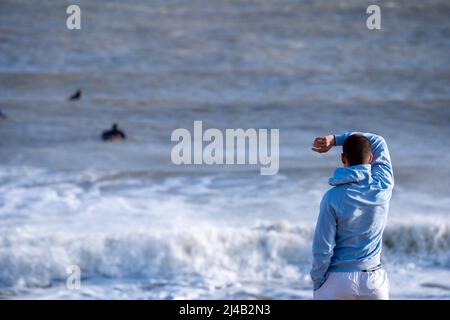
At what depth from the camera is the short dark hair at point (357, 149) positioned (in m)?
2.31

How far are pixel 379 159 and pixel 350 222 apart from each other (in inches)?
9.1

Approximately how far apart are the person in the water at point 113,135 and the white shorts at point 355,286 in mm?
6451

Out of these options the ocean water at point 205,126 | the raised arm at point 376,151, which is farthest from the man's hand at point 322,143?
the ocean water at point 205,126

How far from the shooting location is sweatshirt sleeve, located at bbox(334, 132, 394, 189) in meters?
2.39

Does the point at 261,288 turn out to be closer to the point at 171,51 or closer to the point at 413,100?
the point at 413,100

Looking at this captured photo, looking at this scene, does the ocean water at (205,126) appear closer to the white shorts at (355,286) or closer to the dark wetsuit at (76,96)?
the dark wetsuit at (76,96)

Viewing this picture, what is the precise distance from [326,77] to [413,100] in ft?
3.51

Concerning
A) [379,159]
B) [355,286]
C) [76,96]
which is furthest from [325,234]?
[76,96]

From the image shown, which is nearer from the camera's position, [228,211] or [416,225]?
[416,225]

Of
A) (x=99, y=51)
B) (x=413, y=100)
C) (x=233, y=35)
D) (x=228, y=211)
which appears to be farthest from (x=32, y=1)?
(x=228, y=211)

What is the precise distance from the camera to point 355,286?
7.68 feet

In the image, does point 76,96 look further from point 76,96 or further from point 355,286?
point 355,286

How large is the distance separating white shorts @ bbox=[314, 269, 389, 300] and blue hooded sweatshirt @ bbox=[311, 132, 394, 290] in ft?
0.05

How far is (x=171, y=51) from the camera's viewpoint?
35.9ft
